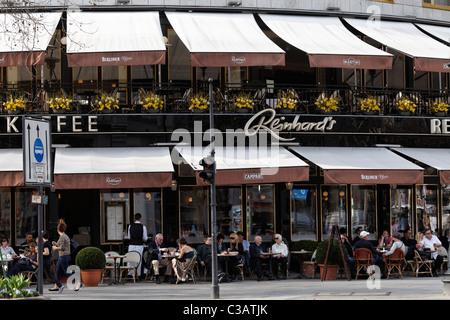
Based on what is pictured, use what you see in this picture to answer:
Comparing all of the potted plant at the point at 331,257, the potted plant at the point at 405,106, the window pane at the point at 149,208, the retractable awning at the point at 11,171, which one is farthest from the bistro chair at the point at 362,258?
the retractable awning at the point at 11,171

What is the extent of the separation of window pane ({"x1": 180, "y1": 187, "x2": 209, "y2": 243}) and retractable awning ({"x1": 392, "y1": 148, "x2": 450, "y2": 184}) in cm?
638

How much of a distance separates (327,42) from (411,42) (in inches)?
122

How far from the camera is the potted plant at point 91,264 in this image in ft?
76.8

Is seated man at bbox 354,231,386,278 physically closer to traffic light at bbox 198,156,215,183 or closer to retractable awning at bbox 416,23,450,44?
traffic light at bbox 198,156,215,183

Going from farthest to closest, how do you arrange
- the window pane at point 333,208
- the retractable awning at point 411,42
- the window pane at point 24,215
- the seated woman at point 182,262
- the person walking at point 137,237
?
1. the window pane at point 333,208
2. the retractable awning at point 411,42
3. the window pane at point 24,215
4. the person walking at point 137,237
5. the seated woman at point 182,262

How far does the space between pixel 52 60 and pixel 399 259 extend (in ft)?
39.3

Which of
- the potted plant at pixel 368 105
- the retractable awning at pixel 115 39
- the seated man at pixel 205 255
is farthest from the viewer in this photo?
the potted plant at pixel 368 105

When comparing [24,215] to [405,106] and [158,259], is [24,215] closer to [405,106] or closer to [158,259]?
[158,259]

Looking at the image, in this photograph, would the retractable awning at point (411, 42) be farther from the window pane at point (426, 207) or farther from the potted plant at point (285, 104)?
the window pane at point (426, 207)

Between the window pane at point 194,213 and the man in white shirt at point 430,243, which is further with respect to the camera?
the window pane at point 194,213

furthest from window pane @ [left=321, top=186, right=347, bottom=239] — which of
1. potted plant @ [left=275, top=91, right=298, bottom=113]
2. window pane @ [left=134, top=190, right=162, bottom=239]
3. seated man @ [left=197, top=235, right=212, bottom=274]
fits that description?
window pane @ [left=134, top=190, right=162, bottom=239]

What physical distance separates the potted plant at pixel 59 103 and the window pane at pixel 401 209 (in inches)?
422

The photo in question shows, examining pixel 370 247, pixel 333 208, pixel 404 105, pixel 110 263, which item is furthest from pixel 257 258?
pixel 404 105

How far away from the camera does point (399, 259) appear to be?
2466 centimetres
